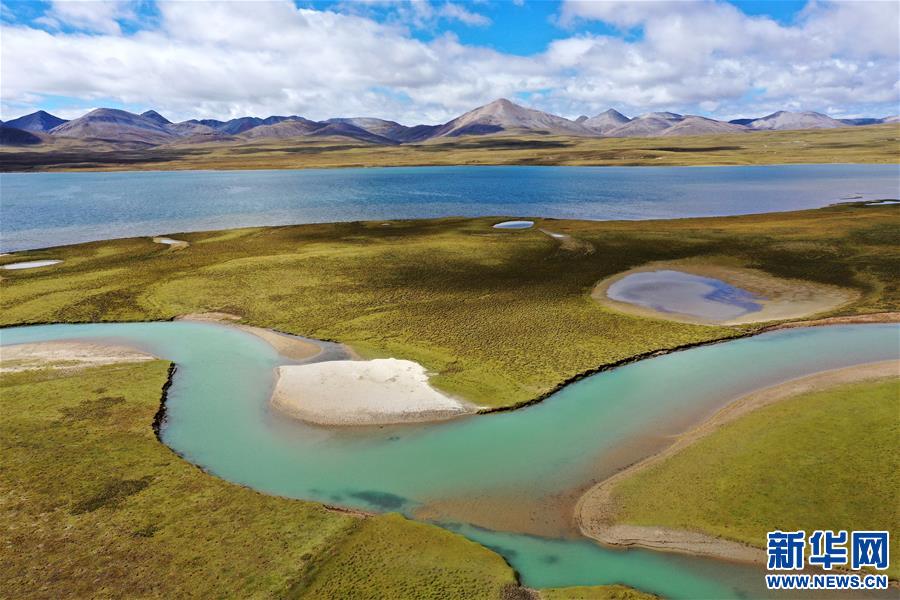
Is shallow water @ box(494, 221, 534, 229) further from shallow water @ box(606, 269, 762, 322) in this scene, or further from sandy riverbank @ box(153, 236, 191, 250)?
sandy riverbank @ box(153, 236, 191, 250)

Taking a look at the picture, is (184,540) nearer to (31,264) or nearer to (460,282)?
(460,282)

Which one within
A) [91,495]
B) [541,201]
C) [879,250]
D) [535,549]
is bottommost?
[535,549]

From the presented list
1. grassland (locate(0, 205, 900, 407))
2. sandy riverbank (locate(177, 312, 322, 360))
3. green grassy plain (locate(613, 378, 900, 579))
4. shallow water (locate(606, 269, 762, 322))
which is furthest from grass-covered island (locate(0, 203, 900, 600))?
shallow water (locate(606, 269, 762, 322))

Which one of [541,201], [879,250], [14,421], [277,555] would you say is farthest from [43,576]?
[541,201]

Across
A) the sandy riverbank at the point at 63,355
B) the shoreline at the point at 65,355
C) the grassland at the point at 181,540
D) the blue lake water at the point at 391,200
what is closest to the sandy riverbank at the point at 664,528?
the grassland at the point at 181,540

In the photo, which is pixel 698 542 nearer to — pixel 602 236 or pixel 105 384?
pixel 105 384

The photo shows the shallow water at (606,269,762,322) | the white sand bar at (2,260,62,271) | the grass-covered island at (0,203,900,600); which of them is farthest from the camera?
the white sand bar at (2,260,62,271)

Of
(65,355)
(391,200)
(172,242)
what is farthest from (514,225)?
(65,355)
